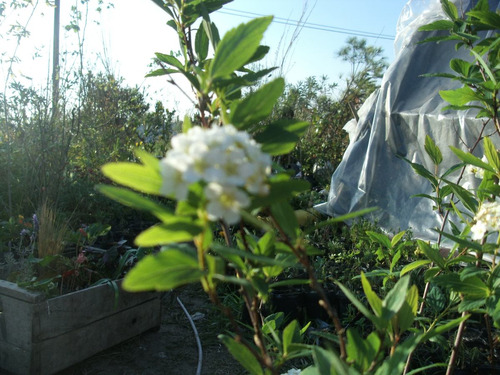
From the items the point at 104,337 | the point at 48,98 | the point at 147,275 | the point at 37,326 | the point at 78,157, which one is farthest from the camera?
the point at 78,157

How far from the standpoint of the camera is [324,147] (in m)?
6.27

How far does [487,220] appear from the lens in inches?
47.6

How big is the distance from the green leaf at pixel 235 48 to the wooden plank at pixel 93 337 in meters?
1.89

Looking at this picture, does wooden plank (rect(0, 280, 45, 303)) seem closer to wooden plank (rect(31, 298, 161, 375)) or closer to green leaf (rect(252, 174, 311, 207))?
wooden plank (rect(31, 298, 161, 375))

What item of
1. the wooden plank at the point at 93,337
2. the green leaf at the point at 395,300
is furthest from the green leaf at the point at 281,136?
the wooden plank at the point at 93,337

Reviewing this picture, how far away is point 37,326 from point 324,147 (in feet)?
15.8

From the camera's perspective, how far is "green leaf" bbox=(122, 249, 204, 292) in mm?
507

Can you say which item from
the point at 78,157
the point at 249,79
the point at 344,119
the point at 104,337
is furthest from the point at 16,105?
the point at 344,119

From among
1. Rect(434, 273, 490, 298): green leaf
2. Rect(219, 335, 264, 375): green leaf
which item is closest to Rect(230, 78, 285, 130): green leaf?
Rect(219, 335, 264, 375): green leaf

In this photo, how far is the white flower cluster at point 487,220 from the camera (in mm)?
1188

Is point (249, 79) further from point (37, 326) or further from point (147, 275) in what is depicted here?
point (37, 326)

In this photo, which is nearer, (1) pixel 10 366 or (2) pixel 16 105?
(1) pixel 10 366

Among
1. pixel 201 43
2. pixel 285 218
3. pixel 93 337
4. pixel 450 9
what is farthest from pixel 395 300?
pixel 93 337

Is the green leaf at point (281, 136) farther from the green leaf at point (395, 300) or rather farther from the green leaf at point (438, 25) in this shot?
the green leaf at point (438, 25)
